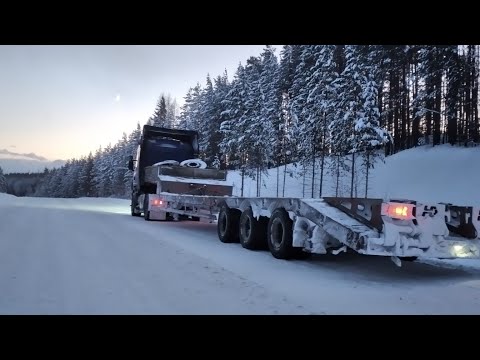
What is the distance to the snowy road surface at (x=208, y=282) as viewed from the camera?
4691 millimetres

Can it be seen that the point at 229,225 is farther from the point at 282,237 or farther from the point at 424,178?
the point at 424,178

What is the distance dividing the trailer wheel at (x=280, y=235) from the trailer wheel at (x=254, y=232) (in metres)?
0.63

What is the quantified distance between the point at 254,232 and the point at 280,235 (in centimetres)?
105

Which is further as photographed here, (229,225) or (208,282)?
(229,225)

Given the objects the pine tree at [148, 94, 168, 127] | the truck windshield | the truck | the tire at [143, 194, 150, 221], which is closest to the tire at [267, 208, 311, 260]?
the truck

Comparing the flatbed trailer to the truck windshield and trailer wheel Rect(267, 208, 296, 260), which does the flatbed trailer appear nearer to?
trailer wheel Rect(267, 208, 296, 260)

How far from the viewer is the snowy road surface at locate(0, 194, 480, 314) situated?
15.4 feet

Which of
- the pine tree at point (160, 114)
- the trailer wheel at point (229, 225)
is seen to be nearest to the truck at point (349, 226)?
the trailer wheel at point (229, 225)

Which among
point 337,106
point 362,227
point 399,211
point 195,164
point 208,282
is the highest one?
point 337,106

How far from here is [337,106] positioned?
95.0ft

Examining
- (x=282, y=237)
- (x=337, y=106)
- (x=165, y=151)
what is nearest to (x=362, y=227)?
(x=282, y=237)

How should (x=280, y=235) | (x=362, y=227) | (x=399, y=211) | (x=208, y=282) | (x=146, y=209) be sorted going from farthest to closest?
(x=146, y=209) → (x=280, y=235) → (x=362, y=227) → (x=399, y=211) → (x=208, y=282)
